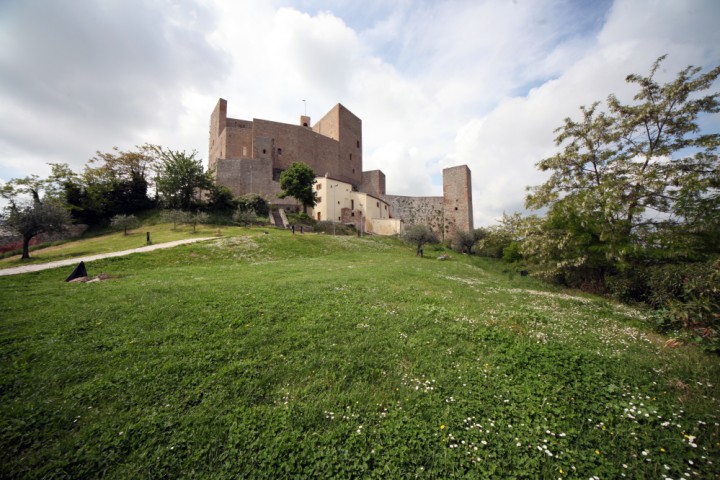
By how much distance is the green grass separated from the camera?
9.03 feet

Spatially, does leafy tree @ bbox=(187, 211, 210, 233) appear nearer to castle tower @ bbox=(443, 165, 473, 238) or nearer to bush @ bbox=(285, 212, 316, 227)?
bush @ bbox=(285, 212, 316, 227)

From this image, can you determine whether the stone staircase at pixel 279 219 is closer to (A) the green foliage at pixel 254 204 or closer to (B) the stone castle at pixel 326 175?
(A) the green foliage at pixel 254 204

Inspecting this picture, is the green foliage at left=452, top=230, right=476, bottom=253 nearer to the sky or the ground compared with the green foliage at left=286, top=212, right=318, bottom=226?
nearer to the ground

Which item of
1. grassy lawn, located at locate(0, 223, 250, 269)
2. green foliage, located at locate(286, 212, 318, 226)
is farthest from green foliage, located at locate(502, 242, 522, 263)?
grassy lawn, located at locate(0, 223, 250, 269)

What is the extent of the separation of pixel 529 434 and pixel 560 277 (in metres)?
13.6

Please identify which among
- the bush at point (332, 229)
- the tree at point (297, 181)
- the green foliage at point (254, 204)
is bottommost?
the bush at point (332, 229)

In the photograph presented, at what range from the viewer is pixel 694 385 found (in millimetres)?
3770

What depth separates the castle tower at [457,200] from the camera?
136 feet

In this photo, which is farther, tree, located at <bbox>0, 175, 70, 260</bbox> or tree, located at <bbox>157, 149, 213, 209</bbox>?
tree, located at <bbox>157, 149, 213, 209</bbox>

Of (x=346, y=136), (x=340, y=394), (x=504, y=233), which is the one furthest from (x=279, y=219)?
(x=340, y=394)

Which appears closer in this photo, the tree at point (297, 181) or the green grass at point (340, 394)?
the green grass at point (340, 394)

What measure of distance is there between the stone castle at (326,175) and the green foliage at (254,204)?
3.56m

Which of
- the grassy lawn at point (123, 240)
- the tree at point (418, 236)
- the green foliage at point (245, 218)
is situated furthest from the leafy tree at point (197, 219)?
the tree at point (418, 236)

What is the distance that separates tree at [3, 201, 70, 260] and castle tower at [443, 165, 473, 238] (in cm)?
4436
